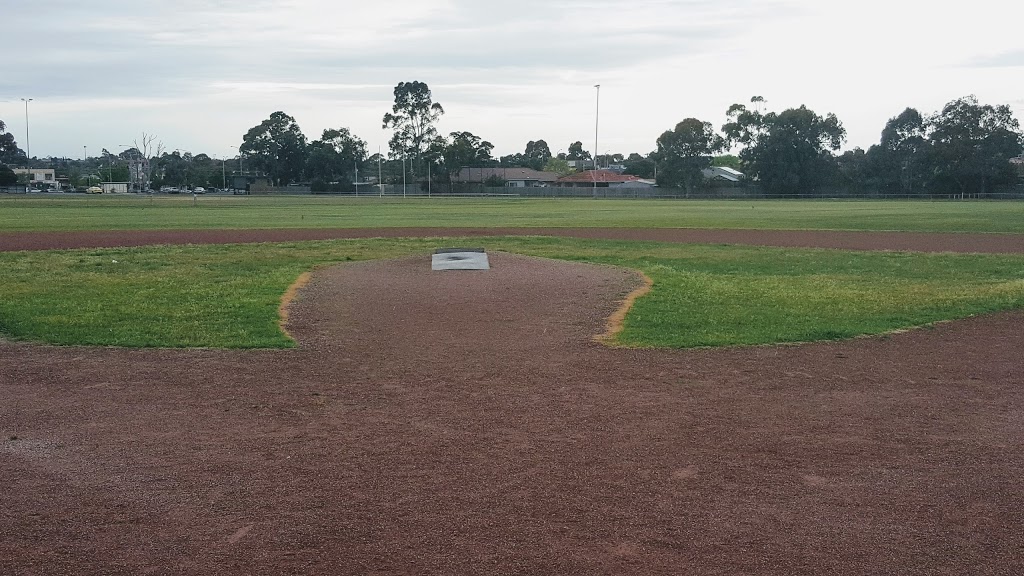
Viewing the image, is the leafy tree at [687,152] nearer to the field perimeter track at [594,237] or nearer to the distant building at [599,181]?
the distant building at [599,181]

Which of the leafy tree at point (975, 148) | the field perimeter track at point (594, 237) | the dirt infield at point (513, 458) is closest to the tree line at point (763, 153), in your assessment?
the leafy tree at point (975, 148)

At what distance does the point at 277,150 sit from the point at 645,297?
132 meters

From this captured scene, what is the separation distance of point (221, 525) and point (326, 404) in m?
3.07

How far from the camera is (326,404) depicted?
8641mm

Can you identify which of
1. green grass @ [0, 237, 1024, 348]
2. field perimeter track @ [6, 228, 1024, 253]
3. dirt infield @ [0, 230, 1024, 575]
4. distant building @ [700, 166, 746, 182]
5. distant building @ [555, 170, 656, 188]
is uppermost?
distant building @ [700, 166, 746, 182]

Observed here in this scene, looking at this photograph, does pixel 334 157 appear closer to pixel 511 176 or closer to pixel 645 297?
pixel 511 176

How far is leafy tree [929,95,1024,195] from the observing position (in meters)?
102

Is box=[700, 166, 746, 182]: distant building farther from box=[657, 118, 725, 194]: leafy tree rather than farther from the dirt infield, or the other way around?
the dirt infield

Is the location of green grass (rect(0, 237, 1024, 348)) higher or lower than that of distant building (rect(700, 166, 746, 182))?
lower

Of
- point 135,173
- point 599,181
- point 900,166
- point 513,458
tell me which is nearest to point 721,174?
point 599,181

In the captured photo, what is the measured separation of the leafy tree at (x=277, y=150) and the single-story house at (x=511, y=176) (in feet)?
83.1

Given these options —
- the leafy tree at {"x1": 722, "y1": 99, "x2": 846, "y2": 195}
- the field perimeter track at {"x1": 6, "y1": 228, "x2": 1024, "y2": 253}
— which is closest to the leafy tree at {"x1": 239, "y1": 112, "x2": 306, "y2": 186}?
the leafy tree at {"x1": 722, "y1": 99, "x2": 846, "y2": 195}

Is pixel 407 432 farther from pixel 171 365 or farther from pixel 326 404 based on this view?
pixel 171 365

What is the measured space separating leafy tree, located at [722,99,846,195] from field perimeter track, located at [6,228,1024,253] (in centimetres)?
7796
